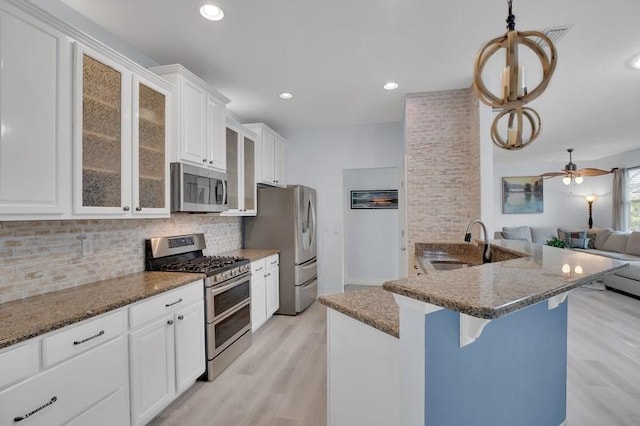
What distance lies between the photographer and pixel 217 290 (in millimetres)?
2561

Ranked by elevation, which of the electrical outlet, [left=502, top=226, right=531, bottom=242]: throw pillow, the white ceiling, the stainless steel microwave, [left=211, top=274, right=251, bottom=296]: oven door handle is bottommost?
[left=211, top=274, right=251, bottom=296]: oven door handle

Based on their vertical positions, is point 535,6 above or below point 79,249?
above

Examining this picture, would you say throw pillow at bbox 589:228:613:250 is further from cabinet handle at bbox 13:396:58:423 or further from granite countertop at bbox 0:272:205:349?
cabinet handle at bbox 13:396:58:423

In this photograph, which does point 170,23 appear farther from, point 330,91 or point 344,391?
point 344,391

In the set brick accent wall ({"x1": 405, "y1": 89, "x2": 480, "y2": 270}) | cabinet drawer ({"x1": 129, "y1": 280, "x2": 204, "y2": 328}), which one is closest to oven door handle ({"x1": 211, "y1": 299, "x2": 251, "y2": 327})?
cabinet drawer ({"x1": 129, "y1": 280, "x2": 204, "y2": 328})

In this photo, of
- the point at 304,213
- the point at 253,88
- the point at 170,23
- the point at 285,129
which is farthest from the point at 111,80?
the point at 285,129

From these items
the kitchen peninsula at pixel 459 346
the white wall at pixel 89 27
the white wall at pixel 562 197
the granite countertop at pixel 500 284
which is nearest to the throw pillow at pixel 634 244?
the white wall at pixel 562 197

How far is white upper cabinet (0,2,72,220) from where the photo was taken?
140 centimetres

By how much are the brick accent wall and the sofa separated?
298cm

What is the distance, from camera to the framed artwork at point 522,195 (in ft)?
26.2

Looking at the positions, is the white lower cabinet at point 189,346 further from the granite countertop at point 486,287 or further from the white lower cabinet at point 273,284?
the white lower cabinet at point 273,284

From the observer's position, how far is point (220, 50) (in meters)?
2.64

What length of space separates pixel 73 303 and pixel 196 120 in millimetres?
1669

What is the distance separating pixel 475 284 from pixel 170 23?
8.37 feet
